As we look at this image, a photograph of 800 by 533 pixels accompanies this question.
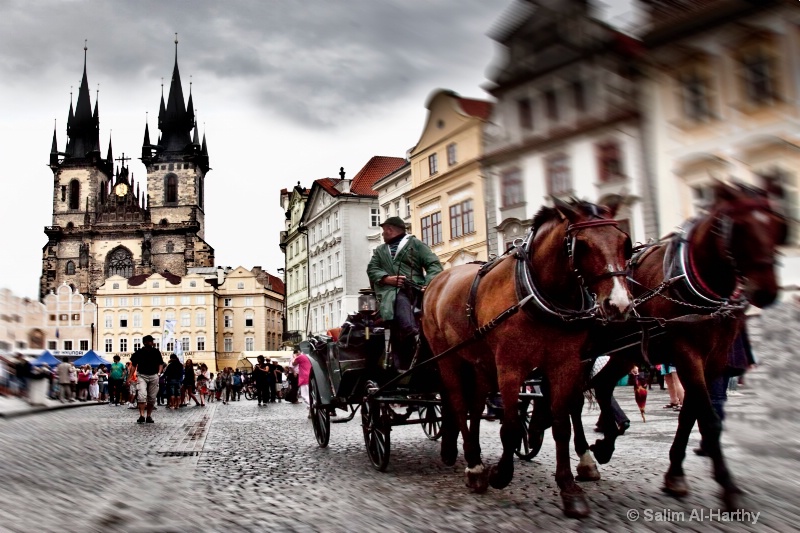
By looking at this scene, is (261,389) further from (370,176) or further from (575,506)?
(370,176)

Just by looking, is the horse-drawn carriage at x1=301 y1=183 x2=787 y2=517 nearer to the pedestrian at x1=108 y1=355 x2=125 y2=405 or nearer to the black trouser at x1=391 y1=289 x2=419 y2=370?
the black trouser at x1=391 y1=289 x2=419 y2=370

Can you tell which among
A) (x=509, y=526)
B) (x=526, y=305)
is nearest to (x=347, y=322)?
(x=526, y=305)

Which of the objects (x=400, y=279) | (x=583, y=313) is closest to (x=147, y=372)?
(x=400, y=279)

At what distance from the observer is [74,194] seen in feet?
343

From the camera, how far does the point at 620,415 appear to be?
6.46m

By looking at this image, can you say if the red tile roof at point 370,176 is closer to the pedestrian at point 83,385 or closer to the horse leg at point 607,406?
the pedestrian at point 83,385

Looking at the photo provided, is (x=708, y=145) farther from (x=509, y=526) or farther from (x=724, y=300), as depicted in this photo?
(x=724, y=300)

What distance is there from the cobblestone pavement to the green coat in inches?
58.0

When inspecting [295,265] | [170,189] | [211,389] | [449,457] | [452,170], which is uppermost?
[170,189]

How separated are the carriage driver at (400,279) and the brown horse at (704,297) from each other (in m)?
1.80

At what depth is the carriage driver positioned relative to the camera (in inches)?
254

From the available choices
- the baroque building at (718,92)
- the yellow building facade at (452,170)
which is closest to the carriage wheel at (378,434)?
the yellow building facade at (452,170)

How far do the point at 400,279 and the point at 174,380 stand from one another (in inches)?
697

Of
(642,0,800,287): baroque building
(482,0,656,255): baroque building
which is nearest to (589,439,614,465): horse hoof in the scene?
(482,0,656,255): baroque building
